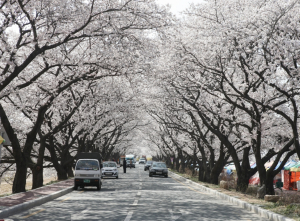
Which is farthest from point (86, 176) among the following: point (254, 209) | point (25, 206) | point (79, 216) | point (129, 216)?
point (254, 209)

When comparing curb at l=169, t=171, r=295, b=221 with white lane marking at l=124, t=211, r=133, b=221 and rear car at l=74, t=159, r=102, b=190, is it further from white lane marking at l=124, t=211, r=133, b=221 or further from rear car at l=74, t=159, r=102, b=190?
rear car at l=74, t=159, r=102, b=190

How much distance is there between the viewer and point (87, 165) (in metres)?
23.0

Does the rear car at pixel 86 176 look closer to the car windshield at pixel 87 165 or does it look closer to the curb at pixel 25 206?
the car windshield at pixel 87 165

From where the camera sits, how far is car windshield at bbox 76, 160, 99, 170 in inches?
895

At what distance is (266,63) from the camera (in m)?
16.7

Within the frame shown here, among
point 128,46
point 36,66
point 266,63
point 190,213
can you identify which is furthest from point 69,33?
point 36,66

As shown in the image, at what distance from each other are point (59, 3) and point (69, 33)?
119 centimetres

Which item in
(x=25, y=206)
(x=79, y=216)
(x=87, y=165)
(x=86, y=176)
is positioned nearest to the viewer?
(x=79, y=216)

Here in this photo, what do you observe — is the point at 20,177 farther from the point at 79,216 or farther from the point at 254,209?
the point at 254,209

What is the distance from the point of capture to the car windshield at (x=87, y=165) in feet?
74.6

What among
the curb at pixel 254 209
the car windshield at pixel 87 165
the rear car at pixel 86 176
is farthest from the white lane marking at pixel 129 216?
the car windshield at pixel 87 165

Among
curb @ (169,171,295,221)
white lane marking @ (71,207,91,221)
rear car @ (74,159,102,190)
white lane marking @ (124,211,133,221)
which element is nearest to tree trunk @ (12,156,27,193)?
rear car @ (74,159,102,190)

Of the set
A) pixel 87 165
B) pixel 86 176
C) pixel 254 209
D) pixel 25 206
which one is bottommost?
pixel 25 206

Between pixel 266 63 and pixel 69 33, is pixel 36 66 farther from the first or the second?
pixel 266 63
